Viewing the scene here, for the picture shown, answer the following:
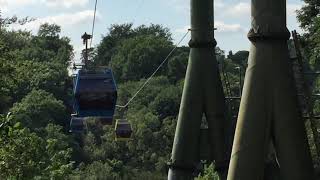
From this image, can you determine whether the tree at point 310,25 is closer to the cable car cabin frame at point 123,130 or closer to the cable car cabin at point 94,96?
the cable car cabin at point 94,96

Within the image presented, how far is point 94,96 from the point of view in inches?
942

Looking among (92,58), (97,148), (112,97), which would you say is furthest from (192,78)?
(92,58)

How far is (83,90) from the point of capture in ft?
79.6

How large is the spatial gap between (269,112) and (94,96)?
55.7 ft

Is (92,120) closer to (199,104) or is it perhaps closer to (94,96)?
(94,96)

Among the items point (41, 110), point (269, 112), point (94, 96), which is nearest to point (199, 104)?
point (269, 112)

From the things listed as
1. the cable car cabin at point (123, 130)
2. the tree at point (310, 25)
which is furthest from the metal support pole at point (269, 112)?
Result: the cable car cabin at point (123, 130)

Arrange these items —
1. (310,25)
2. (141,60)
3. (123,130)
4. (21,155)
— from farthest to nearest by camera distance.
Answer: (141,60), (123,130), (310,25), (21,155)

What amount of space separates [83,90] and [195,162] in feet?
43.8

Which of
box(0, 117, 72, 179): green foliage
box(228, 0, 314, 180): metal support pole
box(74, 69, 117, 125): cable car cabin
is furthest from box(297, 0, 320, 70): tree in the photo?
box(228, 0, 314, 180): metal support pole

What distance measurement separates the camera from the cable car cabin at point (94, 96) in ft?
77.8

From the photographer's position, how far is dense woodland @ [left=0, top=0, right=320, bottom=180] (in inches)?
559

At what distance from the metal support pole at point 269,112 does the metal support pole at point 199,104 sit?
3708mm

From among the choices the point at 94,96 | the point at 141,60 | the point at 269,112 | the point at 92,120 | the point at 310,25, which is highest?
the point at 141,60
